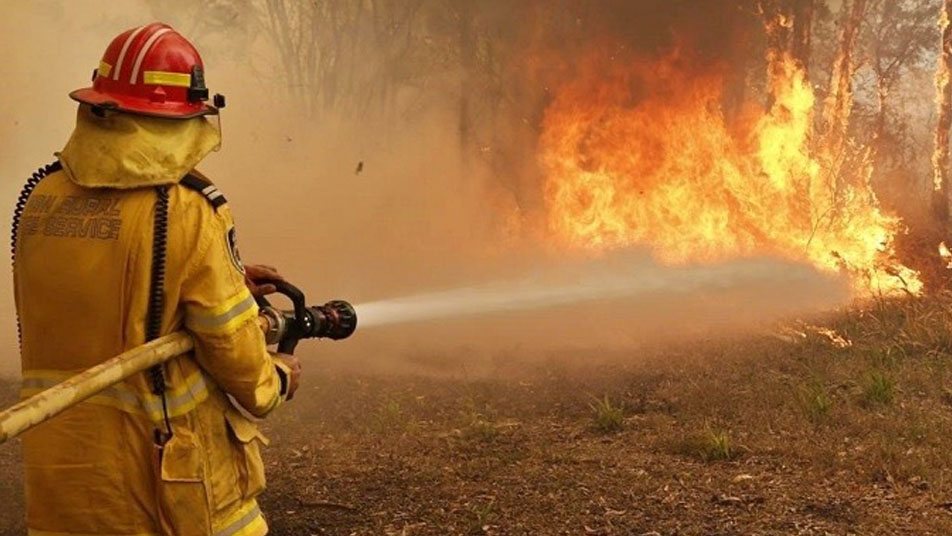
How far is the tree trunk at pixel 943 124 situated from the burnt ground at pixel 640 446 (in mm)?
5533

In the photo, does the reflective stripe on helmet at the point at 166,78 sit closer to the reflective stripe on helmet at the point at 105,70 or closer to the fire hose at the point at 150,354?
the reflective stripe on helmet at the point at 105,70

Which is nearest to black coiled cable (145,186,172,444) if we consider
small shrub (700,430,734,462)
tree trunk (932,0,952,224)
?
small shrub (700,430,734,462)

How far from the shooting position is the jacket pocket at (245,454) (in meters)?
2.55

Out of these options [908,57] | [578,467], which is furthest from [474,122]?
[908,57]

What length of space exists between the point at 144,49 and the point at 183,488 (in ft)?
3.94

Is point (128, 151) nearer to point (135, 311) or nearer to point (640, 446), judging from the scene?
point (135, 311)

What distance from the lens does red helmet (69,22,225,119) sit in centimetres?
244

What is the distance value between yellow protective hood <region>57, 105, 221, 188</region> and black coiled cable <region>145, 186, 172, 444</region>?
6 cm

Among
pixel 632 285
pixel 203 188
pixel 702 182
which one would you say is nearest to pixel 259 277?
pixel 203 188

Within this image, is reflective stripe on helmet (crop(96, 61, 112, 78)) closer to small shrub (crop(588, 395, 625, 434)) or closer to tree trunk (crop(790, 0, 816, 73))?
small shrub (crop(588, 395, 625, 434))

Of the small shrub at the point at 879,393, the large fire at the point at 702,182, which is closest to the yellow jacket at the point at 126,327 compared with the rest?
the small shrub at the point at 879,393

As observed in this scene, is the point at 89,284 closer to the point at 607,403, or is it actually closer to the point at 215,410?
the point at 215,410

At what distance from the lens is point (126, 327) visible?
2.36 meters

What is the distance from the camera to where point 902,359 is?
746 centimetres
